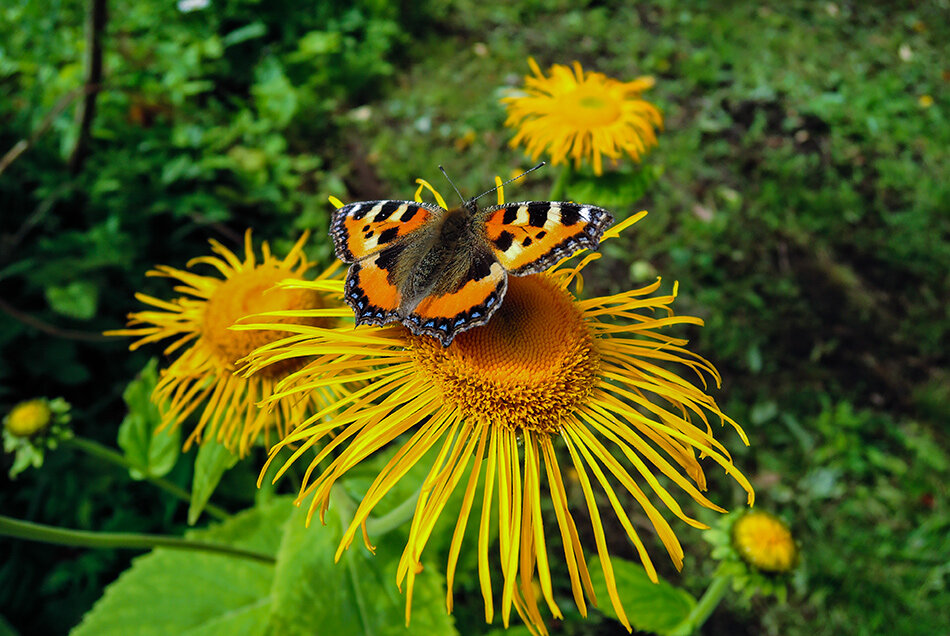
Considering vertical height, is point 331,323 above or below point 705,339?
above

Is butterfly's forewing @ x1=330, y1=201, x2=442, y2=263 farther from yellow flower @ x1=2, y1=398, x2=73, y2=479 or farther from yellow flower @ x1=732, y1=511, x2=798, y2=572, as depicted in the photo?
yellow flower @ x1=732, y1=511, x2=798, y2=572

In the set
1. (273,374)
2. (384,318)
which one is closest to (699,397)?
(384,318)

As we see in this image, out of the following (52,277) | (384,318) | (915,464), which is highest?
(384,318)

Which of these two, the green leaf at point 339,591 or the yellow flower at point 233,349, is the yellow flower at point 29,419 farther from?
the green leaf at point 339,591

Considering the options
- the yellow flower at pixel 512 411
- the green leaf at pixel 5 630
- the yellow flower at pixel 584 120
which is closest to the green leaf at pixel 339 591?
the yellow flower at pixel 512 411

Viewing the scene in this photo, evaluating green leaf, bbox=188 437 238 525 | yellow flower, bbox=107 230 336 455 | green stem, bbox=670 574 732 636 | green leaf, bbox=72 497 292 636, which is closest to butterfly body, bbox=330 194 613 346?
yellow flower, bbox=107 230 336 455

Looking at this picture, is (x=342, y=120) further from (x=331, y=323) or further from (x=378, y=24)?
(x=331, y=323)

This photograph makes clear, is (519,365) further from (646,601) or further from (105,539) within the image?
(105,539)
